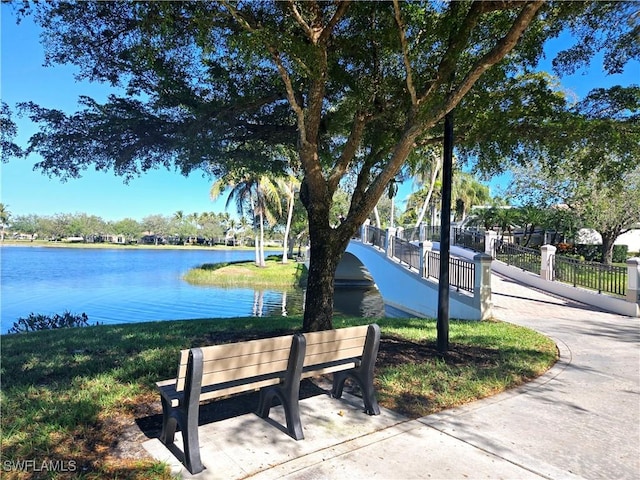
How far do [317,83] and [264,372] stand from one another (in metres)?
4.08

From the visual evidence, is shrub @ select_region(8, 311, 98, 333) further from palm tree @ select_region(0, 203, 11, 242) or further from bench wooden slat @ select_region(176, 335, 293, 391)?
palm tree @ select_region(0, 203, 11, 242)

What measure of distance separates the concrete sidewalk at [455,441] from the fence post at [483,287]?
5.36 meters

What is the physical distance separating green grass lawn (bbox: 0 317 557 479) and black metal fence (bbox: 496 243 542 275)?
966 centimetres

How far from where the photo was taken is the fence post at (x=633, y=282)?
11348mm

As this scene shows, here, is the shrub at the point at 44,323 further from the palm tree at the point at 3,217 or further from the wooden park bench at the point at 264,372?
the palm tree at the point at 3,217

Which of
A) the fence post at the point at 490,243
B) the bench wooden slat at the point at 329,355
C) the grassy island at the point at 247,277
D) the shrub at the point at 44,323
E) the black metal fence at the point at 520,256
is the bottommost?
the grassy island at the point at 247,277

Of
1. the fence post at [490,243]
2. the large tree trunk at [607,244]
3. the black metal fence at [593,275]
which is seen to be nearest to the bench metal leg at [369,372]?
the black metal fence at [593,275]

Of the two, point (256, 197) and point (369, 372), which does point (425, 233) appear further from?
point (369, 372)

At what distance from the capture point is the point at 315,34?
562 cm

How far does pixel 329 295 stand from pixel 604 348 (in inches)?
203

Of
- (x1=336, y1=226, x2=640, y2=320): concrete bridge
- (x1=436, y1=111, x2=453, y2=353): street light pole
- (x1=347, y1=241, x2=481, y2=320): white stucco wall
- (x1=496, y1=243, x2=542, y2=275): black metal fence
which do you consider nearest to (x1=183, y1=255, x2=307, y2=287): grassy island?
(x1=336, y1=226, x2=640, y2=320): concrete bridge

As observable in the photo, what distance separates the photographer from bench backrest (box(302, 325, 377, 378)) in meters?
3.82

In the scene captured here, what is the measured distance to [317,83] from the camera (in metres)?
5.88

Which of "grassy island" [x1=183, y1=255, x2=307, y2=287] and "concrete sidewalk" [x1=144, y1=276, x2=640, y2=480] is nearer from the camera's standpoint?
"concrete sidewalk" [x1=144, y1=276, x2=640, y2=480]
